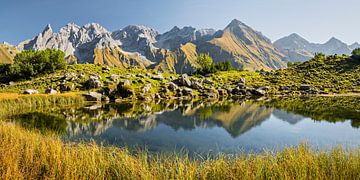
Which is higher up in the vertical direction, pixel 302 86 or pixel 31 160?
pixel 302 86

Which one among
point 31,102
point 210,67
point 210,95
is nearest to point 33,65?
point 31,102

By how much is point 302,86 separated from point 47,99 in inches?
3162

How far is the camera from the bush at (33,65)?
76.9 meters

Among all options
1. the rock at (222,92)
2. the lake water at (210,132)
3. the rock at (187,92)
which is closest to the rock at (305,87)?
the rock at (222,92)

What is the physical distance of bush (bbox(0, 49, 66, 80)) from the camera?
76.9 metres

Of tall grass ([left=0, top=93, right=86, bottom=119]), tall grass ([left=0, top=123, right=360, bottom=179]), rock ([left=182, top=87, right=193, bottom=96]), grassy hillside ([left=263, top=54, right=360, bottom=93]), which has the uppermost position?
grassy hillside ([left=263, top=54, right=360, bottom=93])

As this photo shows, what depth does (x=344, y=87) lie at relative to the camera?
82.6 meters

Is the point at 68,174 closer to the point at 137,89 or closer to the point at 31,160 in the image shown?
the point at 31,160

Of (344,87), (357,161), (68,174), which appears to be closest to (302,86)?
(344,87)

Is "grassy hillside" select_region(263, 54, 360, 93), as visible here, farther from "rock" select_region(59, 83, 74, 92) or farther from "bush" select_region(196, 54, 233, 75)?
"rock" select_region(59, 83, 74, 92)

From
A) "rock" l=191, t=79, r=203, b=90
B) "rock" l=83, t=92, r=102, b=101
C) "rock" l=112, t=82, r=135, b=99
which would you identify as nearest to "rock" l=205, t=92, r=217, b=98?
"rock" l=191, t=79, r=203, b=90

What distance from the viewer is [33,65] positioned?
3155 inches

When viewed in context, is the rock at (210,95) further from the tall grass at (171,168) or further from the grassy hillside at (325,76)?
the tall grass at (171,168)

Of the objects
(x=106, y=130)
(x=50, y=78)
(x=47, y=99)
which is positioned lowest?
(x=106, y=130)
